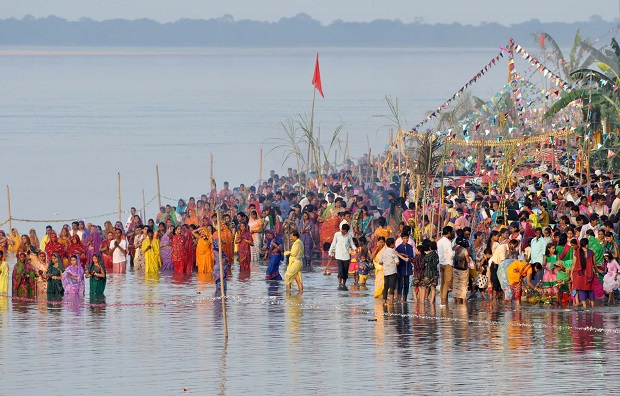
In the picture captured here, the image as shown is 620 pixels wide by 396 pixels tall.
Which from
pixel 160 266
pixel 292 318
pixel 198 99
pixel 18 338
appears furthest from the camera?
pixel 198 99

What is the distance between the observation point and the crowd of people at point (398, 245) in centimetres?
2106

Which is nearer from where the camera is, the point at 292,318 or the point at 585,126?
the point at 292,318

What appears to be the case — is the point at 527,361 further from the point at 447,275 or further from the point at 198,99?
the point at 198,99

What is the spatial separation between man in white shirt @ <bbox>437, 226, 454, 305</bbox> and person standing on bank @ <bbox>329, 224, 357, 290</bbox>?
2.41 meters

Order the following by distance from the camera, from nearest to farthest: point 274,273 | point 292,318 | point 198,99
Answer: point 292,318
point 274,273
point 198,99

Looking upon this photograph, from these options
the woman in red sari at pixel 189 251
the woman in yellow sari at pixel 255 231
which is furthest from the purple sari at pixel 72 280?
the woman in yellow sari at pixel 255 231

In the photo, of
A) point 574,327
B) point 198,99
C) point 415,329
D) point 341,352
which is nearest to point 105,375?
point 341,352

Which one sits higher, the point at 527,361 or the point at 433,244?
the point at 433,244

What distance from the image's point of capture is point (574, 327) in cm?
1897

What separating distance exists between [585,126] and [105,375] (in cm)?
2005

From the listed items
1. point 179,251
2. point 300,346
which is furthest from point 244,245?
point 300,346

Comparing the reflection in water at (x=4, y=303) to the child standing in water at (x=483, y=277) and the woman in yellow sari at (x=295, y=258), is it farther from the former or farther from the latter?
the child standing in water at (x=483, y=277)

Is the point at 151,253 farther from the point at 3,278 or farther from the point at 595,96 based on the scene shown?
the point at 595,96

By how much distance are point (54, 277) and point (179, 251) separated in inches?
175
